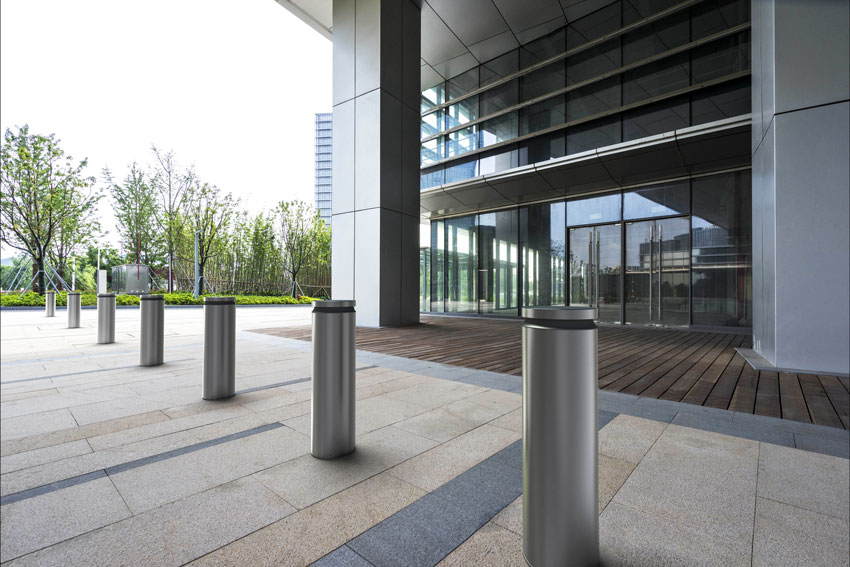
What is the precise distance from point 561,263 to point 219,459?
11946 millimetres

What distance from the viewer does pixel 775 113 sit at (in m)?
5.13

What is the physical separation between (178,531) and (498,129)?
14.4m

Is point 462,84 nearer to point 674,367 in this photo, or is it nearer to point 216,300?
point 674,367

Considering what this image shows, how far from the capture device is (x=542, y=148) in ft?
41.9

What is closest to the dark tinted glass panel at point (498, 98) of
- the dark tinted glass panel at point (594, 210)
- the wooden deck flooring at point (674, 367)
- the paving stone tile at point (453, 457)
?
the dark tinted glass panel at point (594, 210)

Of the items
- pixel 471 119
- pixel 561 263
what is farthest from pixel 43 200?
pixel 471 119

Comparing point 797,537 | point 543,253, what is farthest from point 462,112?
point 797,537

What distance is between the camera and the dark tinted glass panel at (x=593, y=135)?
1138 cm

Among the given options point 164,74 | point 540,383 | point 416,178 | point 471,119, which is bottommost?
point 540,383

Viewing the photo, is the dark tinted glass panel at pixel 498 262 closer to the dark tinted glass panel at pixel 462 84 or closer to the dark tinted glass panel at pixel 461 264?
the dark tinted glass panel at pixel 461 264

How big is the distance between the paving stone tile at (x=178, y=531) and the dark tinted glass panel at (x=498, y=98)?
1449cm

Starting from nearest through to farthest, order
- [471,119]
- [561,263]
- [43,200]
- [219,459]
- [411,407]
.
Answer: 1. [43,200]
2. [219,459]
3. [411,407]
4. [561,263]
5. [471,119]

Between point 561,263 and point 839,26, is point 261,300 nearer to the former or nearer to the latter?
point 839,26

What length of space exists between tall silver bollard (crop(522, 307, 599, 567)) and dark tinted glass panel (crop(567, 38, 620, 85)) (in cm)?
1327
